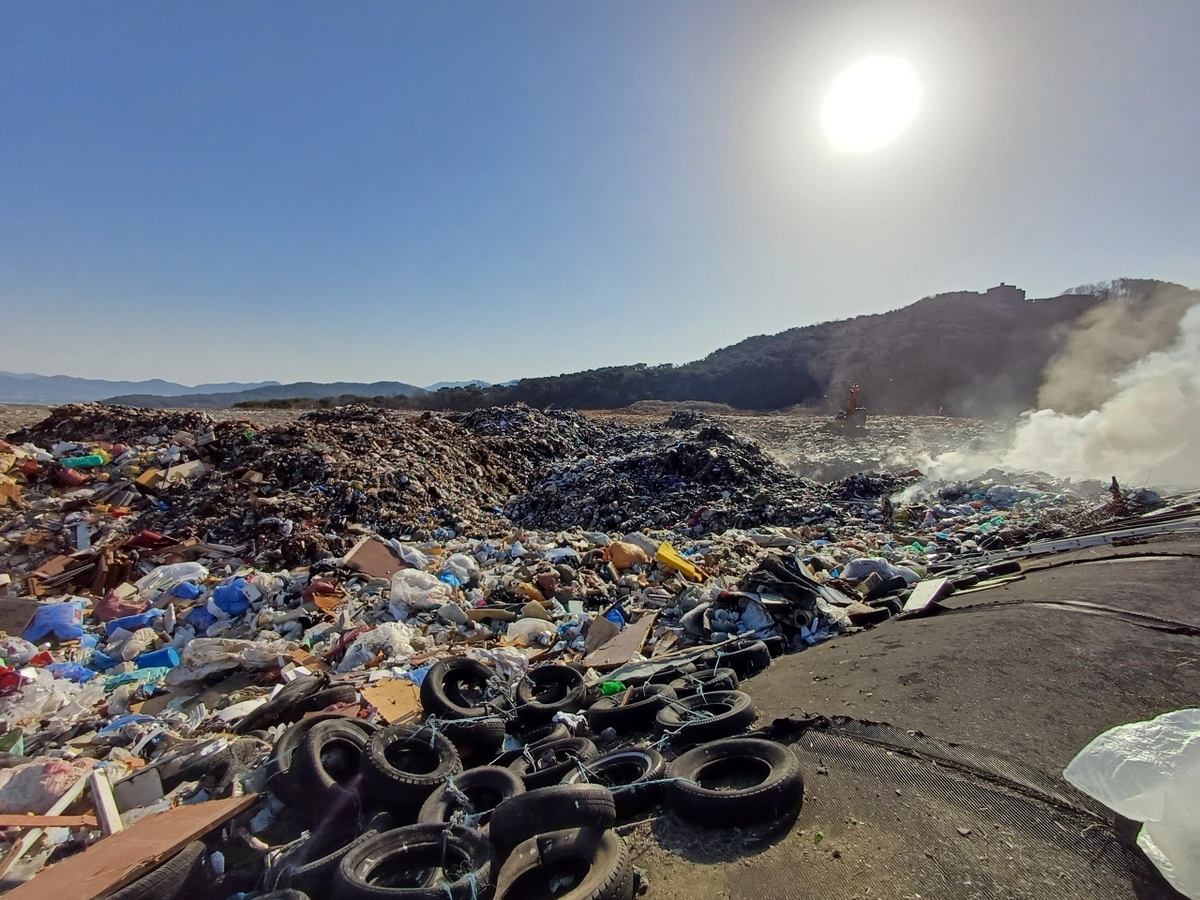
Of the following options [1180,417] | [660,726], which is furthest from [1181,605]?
[1180,417]

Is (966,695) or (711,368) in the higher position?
(711,368)

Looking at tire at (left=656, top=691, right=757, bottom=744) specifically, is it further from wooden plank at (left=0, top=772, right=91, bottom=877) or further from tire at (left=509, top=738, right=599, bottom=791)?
wooden plank at (left=0, top=772, right=91, bottom=877)

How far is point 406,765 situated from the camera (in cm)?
315


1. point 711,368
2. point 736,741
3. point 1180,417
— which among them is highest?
point 711,368

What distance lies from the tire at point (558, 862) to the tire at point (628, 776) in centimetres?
34

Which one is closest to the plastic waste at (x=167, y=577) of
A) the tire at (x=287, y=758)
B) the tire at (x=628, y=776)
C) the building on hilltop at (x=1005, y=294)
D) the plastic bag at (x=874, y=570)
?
the tire at (x=287, y=758)

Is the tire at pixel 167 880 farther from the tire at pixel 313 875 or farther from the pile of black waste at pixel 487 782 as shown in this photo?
the tire at pixel 313 875

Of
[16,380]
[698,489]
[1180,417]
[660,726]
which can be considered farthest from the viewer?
[16,380]

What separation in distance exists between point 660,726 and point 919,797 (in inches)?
57.9

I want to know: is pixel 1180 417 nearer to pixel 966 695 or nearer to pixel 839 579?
pixel 839 579

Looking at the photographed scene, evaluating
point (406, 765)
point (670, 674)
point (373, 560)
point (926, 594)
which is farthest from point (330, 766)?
point (926, 594)

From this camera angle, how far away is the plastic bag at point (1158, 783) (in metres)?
1.72

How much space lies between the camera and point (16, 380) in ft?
563

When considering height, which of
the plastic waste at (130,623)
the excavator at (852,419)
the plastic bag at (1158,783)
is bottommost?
the plastic waste at (130,623)
